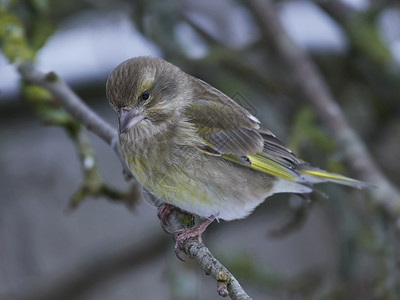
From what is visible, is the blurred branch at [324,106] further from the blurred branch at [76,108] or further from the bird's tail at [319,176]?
the blurred branch at [76,108]

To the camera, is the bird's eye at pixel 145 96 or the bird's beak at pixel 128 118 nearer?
the bird's beak at pixel 128 118

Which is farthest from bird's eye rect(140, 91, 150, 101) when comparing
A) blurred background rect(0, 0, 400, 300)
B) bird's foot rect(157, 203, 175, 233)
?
blurred background rect(0, 0, 400, 300)

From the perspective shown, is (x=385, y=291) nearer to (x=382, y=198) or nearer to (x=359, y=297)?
(x=382, y=198)

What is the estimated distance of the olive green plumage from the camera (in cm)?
315

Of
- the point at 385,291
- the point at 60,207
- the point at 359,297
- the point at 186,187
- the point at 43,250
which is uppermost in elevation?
the point at 186,187

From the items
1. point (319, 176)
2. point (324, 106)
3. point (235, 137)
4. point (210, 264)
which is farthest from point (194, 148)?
point (324, 106)

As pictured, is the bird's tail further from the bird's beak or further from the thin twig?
the bird's beak

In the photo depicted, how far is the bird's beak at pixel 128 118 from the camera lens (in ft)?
9.67

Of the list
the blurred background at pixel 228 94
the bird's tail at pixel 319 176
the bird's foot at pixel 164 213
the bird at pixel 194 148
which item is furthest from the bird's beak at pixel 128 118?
the blurred background at pixel 228 94

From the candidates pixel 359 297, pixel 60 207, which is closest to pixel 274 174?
pixel 359 297

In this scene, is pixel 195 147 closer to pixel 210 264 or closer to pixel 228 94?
pixel 210 264

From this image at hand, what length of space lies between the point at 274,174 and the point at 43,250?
323cm

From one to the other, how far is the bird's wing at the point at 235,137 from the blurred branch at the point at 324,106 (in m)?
0.74

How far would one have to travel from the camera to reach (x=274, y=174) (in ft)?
11.8
